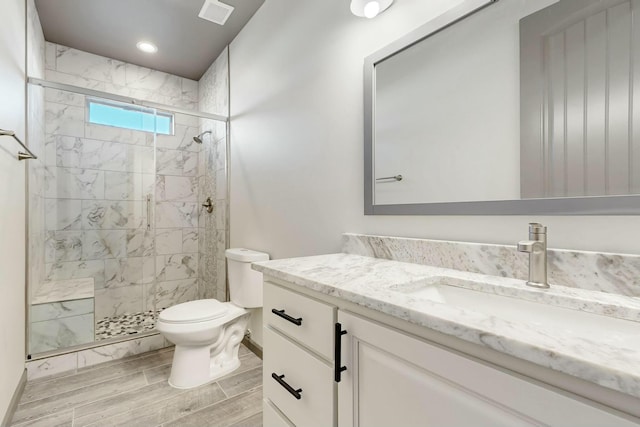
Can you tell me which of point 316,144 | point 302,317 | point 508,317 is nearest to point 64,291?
point 316,144

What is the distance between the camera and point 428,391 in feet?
1.94

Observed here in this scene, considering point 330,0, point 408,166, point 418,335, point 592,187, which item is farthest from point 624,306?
point 330,0

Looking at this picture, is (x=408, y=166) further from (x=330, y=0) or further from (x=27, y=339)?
(x=27, y=339)

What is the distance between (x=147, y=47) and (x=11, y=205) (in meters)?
1.94

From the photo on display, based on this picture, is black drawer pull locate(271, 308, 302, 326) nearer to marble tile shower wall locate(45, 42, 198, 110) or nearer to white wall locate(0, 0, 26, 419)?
white wall locate(0, 0, 26, 419)

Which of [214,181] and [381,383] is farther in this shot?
[214,181]

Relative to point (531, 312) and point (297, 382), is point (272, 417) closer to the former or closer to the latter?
point (297, 382)

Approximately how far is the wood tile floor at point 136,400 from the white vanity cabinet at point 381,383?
2.35ft

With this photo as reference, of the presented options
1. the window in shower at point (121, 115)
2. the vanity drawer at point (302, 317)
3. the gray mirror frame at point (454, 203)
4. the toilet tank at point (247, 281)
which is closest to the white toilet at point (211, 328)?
the toilet tank at point (247, 281)

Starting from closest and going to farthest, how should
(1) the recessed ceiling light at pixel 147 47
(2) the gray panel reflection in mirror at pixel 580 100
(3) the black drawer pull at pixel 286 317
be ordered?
(2) the gray panel reflection in mirror at pixel 580 100 < (3) the black drawer pull at pixel 286 317 < (1) the recessed ceiling light at pixel 147 47

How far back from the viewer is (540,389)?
0.45 meters

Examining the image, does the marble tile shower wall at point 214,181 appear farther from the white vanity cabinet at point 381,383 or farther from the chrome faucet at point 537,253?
the chrome faucet at point 537,253

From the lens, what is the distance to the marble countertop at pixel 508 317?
0.41 m

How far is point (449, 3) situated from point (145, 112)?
258 centimetres
